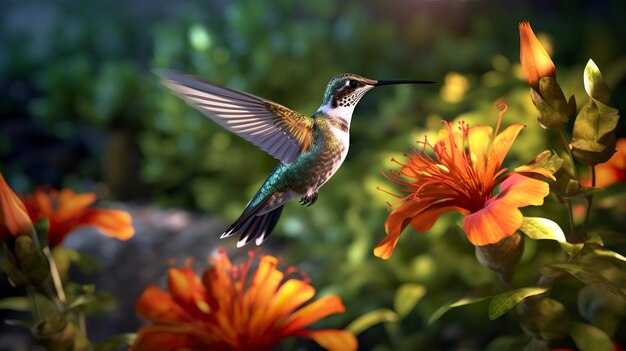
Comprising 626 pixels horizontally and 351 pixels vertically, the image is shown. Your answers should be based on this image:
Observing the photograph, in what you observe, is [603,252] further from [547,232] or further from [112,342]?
[112,342]

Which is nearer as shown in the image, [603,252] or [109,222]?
[603,252]

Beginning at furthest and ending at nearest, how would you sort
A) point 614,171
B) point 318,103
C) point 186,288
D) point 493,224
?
point 318,103 → point 614,171 → point 186,288 → point 493,224

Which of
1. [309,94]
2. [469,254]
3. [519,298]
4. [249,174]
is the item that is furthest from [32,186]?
[519,298]

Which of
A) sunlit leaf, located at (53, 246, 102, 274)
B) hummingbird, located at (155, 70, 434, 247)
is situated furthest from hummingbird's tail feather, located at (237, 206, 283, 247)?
sunlit leaf, located at (53, 246, 102, 274)

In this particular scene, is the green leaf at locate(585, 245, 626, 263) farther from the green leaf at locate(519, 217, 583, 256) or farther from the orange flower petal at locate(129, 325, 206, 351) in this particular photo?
the orange flower petal at locate(129, 325, 206, 351)

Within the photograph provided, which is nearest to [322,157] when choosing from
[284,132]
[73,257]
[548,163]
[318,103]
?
[284,132]

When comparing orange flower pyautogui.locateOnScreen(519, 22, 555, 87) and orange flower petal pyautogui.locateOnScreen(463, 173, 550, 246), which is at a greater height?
orange flower pyautogui.locateOnScreen(519, 22, 555, 87)

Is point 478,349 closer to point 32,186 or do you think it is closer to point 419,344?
point 419,344
